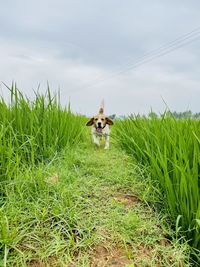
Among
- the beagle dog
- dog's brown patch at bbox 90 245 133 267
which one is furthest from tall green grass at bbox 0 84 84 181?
the beagle dog

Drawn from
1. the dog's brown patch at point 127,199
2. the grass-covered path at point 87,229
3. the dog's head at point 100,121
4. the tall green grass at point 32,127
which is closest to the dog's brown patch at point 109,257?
the grass-covered path at point 87,229

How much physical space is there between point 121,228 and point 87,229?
0.17 meters

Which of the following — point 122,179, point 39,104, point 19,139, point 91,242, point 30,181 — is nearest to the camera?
point 91,242

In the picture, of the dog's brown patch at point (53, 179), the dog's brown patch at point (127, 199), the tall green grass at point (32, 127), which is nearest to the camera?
the dog's brown patch at point (127, 199)

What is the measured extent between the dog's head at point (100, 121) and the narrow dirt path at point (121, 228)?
271 centimetres

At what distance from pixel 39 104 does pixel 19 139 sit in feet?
2.24

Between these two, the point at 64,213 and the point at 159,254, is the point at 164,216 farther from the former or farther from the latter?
the point at 64,213

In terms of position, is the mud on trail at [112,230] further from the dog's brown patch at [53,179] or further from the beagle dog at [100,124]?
the beagle dog at [100,124]

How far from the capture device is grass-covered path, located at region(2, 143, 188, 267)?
1396mm

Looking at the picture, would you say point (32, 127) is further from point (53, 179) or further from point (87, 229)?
point (87, 229)

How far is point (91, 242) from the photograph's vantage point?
4.84ft

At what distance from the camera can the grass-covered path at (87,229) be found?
1396 millimetres

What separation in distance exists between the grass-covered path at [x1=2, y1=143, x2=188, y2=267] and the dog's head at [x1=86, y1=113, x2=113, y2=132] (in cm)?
286

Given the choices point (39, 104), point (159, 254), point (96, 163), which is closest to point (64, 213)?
point (159, 254)
